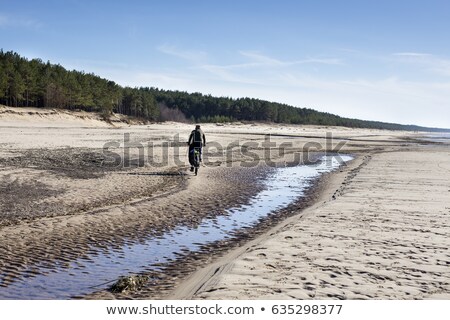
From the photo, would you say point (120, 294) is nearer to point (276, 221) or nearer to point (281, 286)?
point (281, 286)

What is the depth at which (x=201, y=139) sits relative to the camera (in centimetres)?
2003

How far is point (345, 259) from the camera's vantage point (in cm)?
662

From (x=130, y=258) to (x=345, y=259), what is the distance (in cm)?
385

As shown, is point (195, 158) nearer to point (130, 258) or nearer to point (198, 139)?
point (198, 139)

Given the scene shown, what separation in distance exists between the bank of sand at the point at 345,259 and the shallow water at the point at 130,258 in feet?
3.63

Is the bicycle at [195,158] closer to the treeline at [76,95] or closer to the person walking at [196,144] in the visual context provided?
the person walking at [196,144]

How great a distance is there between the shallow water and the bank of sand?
1.11m

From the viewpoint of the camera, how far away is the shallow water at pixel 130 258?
5.84 metres

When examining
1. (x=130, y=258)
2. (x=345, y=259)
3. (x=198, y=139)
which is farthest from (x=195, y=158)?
(x=345, y=259)

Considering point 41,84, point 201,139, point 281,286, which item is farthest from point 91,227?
point 41,84

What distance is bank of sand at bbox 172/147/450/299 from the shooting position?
5.33 metres

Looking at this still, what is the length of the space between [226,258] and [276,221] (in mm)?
3540

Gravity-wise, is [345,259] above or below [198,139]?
below

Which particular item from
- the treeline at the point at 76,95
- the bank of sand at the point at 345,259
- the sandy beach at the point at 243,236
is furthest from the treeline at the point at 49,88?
the bank of sand at the point at 345,259
